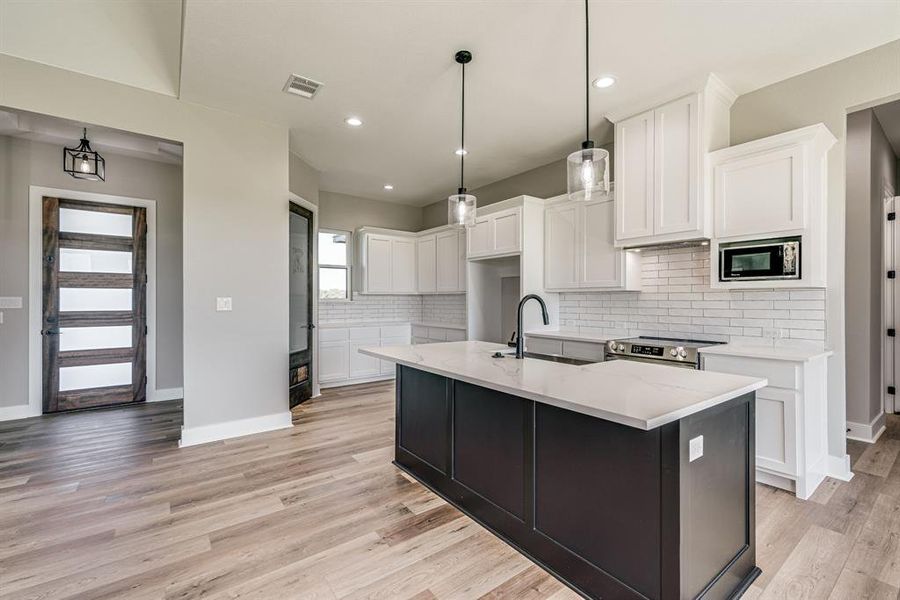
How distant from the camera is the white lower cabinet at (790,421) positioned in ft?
8.20

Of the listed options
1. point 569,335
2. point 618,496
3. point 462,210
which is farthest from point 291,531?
point 569,335

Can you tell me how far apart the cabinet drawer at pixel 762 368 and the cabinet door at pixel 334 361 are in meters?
4.47

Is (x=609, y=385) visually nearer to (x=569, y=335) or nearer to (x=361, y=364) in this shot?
(x=569, y=335)

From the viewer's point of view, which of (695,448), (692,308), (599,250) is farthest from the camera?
(599,250)

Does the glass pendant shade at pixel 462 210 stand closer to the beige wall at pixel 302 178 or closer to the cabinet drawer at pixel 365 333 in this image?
the beige wall at pixel 302 178

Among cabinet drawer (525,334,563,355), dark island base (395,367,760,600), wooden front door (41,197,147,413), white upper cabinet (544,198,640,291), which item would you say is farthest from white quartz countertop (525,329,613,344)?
wooden front door (41,197,147,413)

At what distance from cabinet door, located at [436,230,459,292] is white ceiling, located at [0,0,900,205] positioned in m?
2.02

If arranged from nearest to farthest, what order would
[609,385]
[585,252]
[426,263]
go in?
[609,385] → [585,252] → [426,263]

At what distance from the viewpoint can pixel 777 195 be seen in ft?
9.19

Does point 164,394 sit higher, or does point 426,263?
point 426,263

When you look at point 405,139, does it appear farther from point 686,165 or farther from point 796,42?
point 796,42

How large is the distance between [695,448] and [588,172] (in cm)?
136

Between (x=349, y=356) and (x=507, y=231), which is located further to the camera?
(x=349, y=356)

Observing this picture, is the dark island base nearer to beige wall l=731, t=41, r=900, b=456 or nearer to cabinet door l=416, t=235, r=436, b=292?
beige wall l=731, t=41, r=900, b=456
